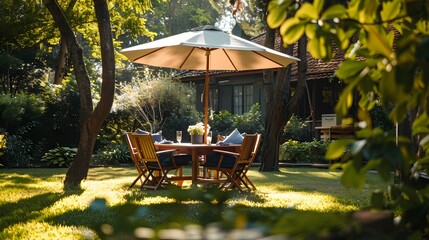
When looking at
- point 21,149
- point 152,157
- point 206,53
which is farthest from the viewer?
point 21,149

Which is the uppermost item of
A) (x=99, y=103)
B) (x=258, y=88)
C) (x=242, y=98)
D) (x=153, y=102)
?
(x=258, y=88)

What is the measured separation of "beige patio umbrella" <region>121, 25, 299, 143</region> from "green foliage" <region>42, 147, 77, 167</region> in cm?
494

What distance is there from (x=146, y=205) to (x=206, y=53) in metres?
9.47

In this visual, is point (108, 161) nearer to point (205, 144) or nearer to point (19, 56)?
point (205, 144)

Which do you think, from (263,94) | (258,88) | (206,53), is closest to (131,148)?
(206,53)

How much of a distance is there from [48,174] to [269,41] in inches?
257

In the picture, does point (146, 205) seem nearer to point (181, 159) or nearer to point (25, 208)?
point (25, 208)

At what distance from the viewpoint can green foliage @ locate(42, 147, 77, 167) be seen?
14.6 meters

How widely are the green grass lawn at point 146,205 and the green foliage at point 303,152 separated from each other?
235 centimetres

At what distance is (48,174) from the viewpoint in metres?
12.1

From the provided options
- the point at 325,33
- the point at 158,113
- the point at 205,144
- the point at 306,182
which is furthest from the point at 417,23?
the point at 158,113

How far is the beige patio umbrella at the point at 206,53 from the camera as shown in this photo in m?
9.05

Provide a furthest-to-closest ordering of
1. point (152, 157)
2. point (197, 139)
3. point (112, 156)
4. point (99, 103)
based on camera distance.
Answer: point (112, 156) < point (197, 139) < point (99, 103) < point (152, 157)

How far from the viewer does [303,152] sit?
16109 millimetres
